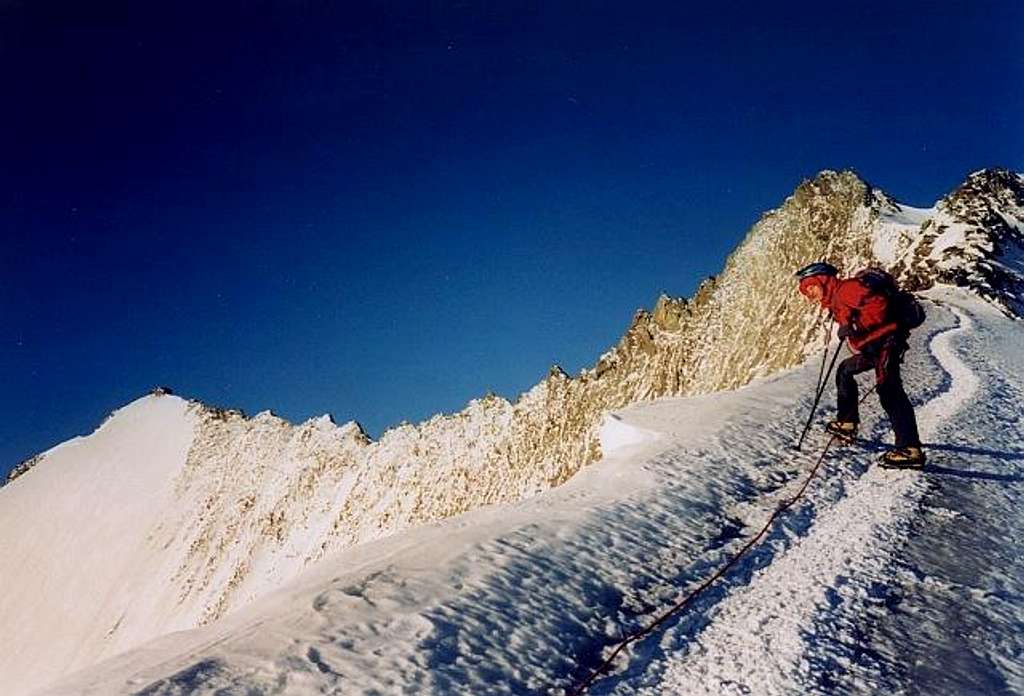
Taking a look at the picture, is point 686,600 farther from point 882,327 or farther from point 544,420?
point 544,420

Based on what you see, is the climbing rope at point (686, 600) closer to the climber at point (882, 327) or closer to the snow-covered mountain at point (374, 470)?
the snow-covered mountain at point (374, 470)

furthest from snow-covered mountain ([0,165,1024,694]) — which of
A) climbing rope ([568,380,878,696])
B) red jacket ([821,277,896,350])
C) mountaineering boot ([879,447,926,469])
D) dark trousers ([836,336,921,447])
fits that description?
red jacket ([821,277,896,350])

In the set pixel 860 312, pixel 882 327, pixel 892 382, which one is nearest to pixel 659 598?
pixel 892 382

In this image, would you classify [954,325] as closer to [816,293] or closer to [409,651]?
[816,293]

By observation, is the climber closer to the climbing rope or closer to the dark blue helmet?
the dark blue helmet

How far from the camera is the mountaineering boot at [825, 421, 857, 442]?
11.5 metres

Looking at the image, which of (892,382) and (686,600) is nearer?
(686,600)

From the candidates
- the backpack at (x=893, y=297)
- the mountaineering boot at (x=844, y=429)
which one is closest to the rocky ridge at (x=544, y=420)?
the mountaineering boot at (x=844, y=429)

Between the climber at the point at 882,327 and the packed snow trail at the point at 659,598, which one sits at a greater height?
the climber at the point at 882,327

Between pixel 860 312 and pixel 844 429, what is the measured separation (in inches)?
76.8

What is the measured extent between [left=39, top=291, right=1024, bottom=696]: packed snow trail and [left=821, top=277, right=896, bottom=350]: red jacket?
1960 mm

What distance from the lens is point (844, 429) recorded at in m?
11.5

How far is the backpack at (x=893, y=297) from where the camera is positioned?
10734mm

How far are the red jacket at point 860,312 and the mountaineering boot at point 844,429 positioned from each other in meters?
1.29
